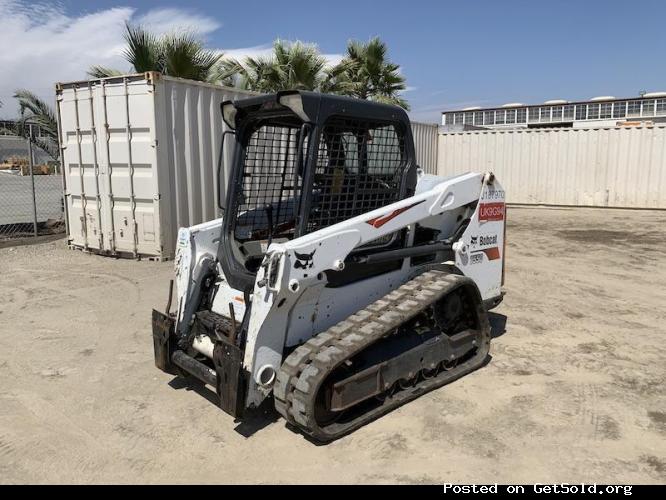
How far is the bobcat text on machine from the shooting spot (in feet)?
11.8

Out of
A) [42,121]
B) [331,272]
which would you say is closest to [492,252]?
[331,272]

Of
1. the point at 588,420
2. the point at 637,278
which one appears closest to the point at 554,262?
the point at 637,278

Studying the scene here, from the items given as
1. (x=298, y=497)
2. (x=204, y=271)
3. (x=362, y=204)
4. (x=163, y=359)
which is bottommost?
(x=298, y=497)

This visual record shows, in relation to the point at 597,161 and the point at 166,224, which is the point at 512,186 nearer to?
the point at 597,161

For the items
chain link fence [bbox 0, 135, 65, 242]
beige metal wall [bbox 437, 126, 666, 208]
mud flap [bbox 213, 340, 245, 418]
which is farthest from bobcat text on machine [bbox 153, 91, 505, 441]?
beige metal wall [bbox 437, 126, 666, 208]

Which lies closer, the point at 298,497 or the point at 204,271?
the point at 298,497

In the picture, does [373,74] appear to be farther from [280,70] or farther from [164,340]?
[164,340]

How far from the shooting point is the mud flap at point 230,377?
3.52 meters

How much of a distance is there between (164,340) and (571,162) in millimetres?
16731

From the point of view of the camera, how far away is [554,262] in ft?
31.3

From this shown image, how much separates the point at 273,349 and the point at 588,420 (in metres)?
2.21

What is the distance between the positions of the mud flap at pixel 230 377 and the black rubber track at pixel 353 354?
0.23 m

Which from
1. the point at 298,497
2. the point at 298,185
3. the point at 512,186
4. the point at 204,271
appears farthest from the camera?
the point at 512,186

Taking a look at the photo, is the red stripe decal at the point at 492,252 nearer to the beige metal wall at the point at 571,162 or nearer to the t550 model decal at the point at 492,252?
the t550 model decal at the point at 492,252
